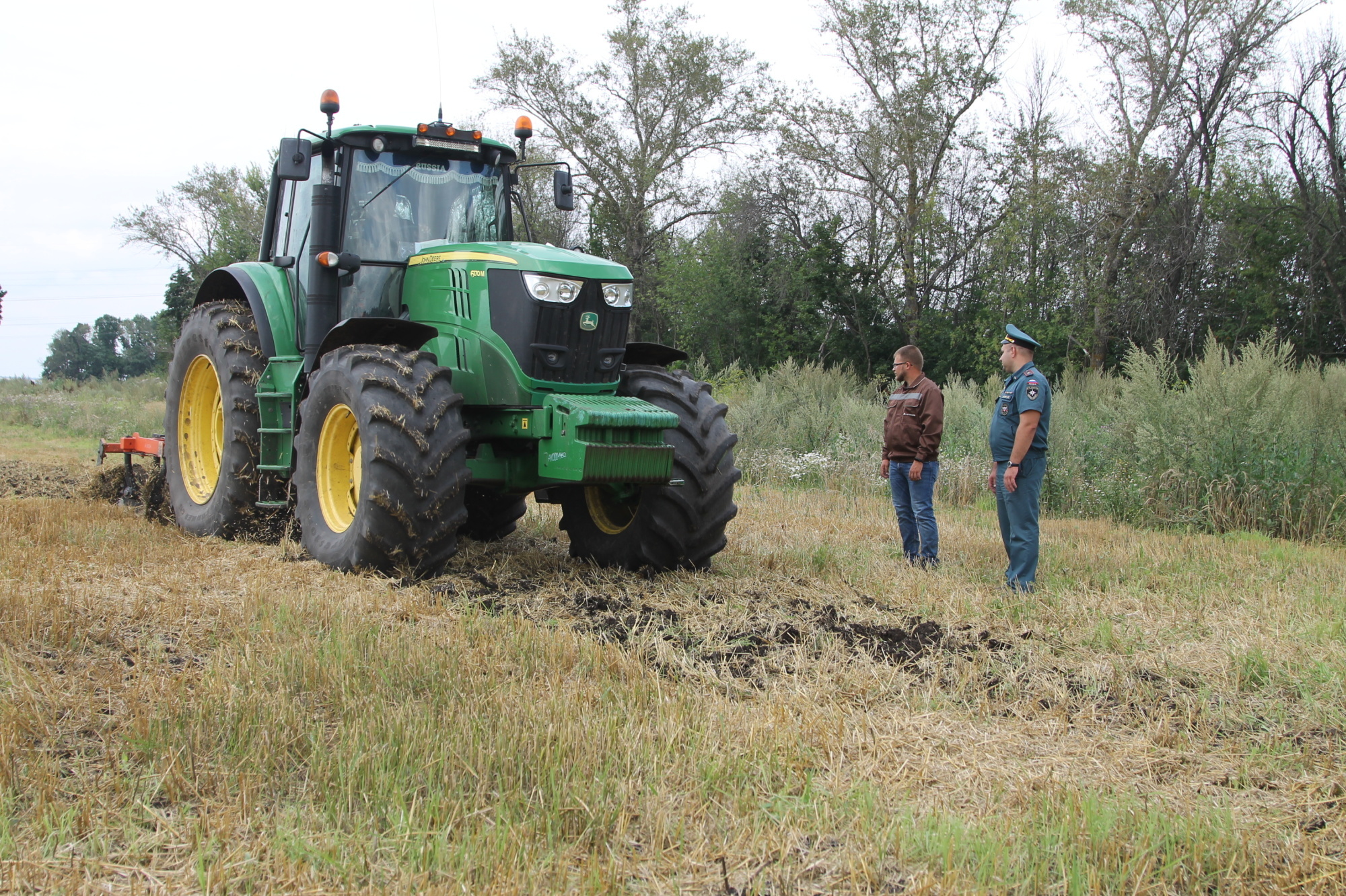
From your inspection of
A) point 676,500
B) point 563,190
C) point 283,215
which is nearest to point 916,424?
point 676,500

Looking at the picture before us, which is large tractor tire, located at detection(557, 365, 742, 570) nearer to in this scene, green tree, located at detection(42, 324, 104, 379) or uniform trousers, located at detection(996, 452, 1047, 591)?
uniform trousers, located at detection(996, 452, 1047, 591)

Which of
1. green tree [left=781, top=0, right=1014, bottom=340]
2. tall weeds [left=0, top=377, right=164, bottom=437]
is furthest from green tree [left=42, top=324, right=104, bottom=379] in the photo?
green tree [left=781, top=0, right=1014, bottom=340]

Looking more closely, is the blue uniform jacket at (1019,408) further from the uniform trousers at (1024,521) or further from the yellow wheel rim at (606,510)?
the yellow wheel rim at (606,510)

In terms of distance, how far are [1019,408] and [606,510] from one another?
2.60 m

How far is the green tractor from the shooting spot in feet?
18.6

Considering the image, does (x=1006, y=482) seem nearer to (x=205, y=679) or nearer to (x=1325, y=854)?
(x=1325, y=854)

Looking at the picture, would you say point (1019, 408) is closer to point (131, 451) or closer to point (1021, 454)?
point (1021, 454)

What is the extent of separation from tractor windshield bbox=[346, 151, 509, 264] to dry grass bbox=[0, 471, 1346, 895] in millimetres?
2174

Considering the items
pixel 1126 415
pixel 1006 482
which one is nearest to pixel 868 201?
pixel 1126 415

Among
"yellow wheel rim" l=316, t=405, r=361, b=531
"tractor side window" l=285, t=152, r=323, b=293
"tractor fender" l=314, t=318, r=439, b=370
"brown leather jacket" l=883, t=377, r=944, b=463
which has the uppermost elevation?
"tractor side window" l=285, t=152, r=323, b=293

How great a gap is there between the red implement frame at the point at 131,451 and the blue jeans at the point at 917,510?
5.56m

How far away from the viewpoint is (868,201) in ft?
85.9

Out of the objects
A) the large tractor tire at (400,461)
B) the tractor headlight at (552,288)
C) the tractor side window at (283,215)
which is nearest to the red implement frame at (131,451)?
the tractor side window at (283,215)

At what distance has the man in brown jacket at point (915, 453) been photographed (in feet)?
23.5
